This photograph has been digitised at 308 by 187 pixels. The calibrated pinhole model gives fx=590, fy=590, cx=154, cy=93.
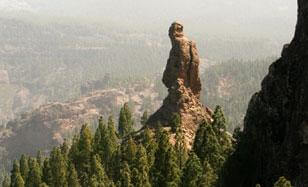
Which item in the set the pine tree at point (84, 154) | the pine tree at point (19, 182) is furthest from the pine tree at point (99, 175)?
the pine tree at point (19, 182)

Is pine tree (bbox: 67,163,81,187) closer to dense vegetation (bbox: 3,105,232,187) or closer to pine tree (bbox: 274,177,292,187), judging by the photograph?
dense vegetation (bbox: 3,105,232,187)

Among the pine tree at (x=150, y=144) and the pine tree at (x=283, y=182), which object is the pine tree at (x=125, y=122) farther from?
the pine tree at (x=283, y=182)

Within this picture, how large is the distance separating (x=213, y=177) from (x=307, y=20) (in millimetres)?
30181

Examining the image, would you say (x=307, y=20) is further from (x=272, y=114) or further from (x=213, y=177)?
(x=213, y=177)

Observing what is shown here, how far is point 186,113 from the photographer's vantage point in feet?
373

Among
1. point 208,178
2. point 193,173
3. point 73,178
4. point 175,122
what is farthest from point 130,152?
point 208,178

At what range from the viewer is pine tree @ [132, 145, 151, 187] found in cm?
9169

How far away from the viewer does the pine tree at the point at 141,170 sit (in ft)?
301

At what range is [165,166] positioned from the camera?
312ft

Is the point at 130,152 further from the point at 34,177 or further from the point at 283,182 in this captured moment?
the point at 283,182

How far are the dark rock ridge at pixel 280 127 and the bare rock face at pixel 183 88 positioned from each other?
36.1 m

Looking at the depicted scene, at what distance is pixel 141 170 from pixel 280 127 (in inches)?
1358

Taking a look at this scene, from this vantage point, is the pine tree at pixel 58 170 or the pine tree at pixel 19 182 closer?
the pine tree at pixel 19 182

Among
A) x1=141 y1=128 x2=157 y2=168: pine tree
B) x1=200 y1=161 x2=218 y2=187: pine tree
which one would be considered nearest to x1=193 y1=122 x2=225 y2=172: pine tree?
x1=200 y1=161 x2=218 y2=187: pine tree
